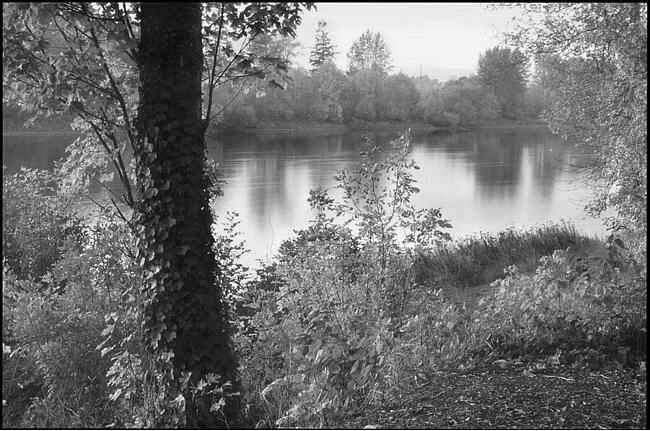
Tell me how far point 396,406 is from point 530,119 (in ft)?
163

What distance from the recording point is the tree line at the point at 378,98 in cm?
4025

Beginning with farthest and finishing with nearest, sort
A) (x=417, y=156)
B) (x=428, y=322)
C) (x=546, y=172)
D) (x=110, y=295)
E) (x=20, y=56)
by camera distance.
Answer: (x=417, y=156), (x=546, y=172), (x=110, y=295), (x=428, y=322), (x=20, y=56)

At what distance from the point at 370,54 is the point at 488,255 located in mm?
36853

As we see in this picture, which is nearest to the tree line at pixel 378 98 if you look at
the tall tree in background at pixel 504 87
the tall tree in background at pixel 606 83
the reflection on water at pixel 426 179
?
the tall tree in background at pixel 504 87

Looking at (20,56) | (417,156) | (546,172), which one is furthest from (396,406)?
(417,156)

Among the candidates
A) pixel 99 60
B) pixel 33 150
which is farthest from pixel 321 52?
pixel 33 150

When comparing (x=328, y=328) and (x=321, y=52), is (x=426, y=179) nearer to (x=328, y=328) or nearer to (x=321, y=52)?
(x=321, y=52)

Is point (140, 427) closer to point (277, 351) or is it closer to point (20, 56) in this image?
point (277, 351)

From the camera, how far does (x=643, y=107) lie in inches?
169

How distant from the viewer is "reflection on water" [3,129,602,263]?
46.2 ft

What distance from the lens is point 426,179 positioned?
70.6ft

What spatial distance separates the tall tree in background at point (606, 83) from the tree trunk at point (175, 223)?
271 centimetres

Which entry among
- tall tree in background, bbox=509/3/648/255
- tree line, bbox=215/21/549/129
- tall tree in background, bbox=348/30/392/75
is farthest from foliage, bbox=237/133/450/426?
tall tree in background, bbox=348/30/392/75

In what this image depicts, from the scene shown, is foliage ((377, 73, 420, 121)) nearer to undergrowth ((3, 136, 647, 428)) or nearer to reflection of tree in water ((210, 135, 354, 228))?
reflection of tree in water ((210, 135, 354, 228))
